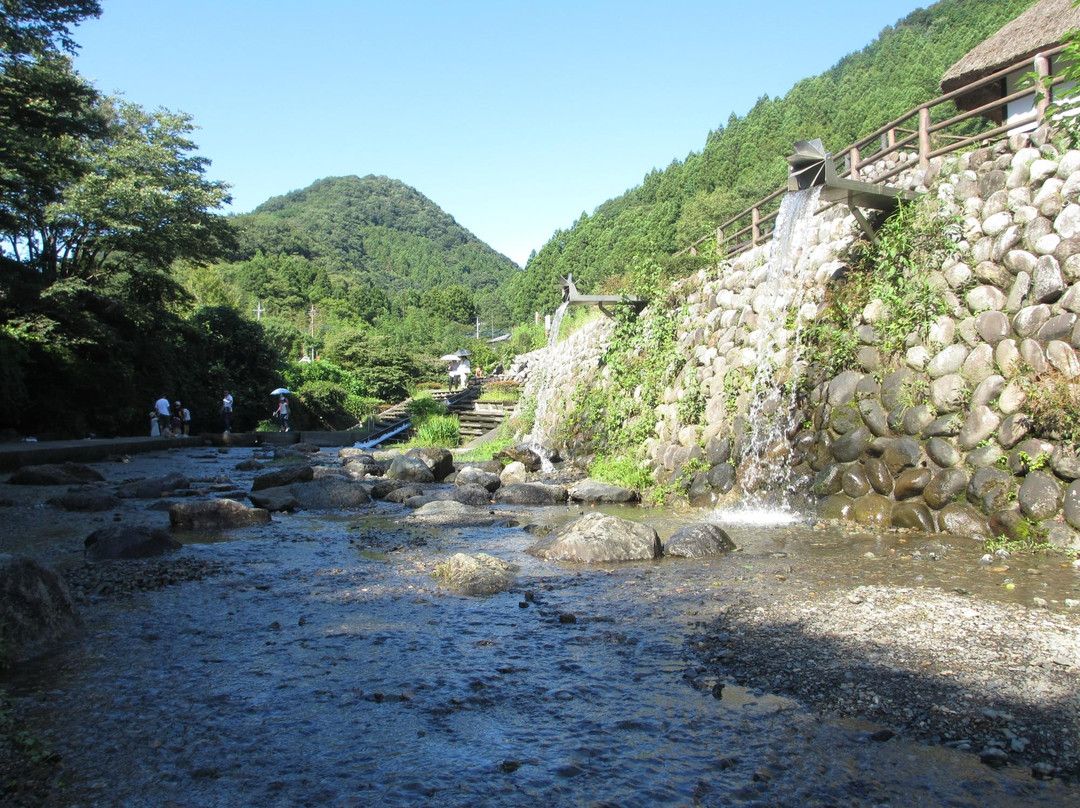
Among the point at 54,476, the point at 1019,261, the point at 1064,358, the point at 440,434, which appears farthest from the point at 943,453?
the point at 440,434

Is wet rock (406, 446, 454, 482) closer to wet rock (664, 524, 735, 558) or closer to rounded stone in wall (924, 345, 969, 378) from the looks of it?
wet rock (664, 524, 735, 558)

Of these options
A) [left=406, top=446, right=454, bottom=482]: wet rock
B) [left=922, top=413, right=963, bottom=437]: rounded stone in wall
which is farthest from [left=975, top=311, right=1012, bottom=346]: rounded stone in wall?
[left=406, top=446, right=454, bottom=482]: wet rock

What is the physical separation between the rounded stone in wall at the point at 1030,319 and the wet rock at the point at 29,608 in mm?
9510

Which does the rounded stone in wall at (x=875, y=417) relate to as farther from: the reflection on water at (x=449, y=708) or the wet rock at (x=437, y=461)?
the wet rock at (x=437, y=461)

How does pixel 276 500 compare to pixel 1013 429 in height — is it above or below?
below

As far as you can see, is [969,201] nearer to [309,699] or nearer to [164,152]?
[309,699]

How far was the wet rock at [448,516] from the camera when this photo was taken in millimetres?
9977

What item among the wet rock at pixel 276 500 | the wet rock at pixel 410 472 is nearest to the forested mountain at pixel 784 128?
the wet rock at pixel 410 472

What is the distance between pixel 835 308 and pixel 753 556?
16.5ft

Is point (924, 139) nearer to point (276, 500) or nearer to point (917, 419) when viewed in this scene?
point (917, 419)

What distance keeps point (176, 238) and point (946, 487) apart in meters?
27.6

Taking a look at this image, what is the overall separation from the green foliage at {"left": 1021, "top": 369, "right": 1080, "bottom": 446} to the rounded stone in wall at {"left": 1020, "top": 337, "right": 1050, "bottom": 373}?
107 mm

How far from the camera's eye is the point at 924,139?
10.8 m

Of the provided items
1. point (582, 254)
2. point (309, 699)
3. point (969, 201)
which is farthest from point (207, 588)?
point (582, 254)
